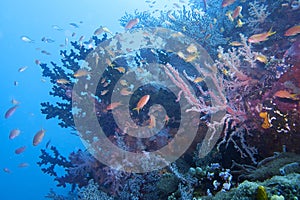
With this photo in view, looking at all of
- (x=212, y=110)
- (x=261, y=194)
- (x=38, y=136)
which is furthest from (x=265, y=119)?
(x=38, y=136)

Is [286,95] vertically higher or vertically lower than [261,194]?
higher

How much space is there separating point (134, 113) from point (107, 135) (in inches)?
31.2

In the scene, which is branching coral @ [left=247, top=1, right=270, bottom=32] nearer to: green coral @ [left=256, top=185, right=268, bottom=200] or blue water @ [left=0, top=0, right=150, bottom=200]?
green coral @ [left=256, top=185, right=268, bottom=200]

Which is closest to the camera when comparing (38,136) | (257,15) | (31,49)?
(257,15)

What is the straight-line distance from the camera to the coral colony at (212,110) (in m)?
3.28

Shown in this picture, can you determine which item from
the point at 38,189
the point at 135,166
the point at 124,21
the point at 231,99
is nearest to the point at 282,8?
the point at 231,99

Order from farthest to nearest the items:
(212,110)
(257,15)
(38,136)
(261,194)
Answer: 1. (38,136)
2. (257,15)
3. (212,110)
4. (261,194)

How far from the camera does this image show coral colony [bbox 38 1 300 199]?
3281mm

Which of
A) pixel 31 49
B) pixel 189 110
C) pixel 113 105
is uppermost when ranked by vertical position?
pixel 31 49

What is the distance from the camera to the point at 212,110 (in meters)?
3.83

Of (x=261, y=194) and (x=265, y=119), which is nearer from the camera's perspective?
(x=261, y=194)

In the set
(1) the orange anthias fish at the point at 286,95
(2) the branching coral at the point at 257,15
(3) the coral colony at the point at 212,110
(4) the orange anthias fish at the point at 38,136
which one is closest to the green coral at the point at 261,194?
(3) the coral colony at the point at 212,110

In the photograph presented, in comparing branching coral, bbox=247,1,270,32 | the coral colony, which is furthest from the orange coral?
branching coral, bbox=247,1,270,32

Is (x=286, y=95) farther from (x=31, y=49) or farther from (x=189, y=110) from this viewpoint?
(x=31, y=49)
